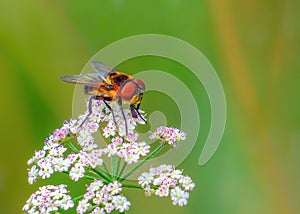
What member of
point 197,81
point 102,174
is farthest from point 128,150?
point 197,81

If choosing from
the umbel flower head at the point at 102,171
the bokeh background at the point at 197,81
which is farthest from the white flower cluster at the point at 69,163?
the bokeh background at the point at 197,81

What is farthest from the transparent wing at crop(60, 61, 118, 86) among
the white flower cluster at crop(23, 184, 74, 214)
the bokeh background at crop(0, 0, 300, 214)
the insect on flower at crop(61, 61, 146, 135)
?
the bokeh background at crop(0, 0, 300, 214)

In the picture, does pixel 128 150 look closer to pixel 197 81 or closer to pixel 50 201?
pixel 50 201

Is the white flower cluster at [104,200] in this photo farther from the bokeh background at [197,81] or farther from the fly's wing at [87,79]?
the bokeh background at [197,81]

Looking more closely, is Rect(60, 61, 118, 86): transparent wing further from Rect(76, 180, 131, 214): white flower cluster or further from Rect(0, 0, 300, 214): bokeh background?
Rect(0, 0, 300, 214): bokeh background

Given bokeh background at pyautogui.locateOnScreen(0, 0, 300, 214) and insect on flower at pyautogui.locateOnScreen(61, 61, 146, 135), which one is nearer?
insect on flower at pyautogui.locateOnScreen(61, 61, 146, 135)

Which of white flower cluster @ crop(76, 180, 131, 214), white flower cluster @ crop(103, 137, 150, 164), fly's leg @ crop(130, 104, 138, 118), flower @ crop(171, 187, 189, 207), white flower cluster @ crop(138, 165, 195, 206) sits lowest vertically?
white flower cluster @ crop(76, 180, 131, 214)

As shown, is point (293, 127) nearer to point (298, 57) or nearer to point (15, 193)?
point (298, 57)
